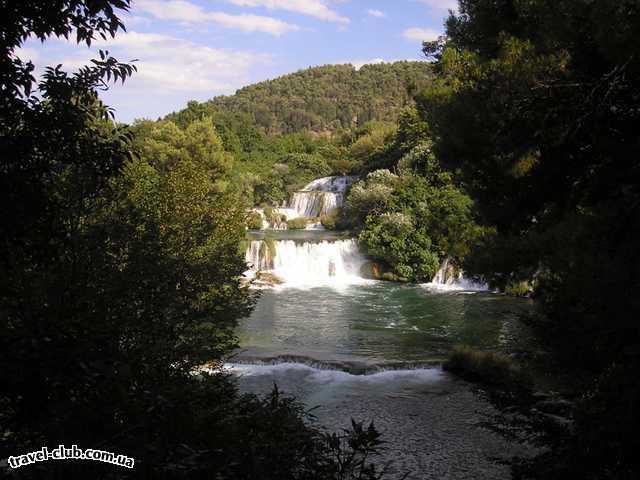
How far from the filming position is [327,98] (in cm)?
9875

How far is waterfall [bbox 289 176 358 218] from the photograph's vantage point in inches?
1422

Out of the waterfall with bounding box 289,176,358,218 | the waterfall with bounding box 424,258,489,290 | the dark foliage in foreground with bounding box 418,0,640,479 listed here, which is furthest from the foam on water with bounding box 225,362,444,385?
the waterfall with bounding box 289,176,358,218

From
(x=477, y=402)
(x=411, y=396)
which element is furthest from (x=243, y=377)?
(x=477, y=402)

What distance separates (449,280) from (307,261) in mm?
6329

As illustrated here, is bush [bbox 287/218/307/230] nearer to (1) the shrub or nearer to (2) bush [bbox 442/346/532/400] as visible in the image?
(1) the shrub

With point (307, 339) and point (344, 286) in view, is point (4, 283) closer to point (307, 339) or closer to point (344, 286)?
point (307, 339)

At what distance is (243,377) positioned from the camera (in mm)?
11672

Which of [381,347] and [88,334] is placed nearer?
[88,334]

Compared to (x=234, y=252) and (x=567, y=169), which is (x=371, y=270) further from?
(x=567, y=169)

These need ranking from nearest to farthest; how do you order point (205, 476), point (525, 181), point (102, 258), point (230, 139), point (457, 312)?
point (205, 476) < point (102, 258) < point (525, 181) < point (457, 312) < point (230, 139)

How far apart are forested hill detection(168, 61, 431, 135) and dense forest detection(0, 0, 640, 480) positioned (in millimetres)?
70028

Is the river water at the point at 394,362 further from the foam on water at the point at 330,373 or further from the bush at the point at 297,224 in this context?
the bush at the point at 297,224

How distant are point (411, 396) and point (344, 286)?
1307cm

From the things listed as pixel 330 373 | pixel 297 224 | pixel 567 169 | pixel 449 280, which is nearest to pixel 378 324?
pixel 330 373
